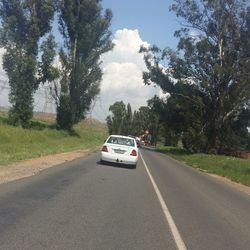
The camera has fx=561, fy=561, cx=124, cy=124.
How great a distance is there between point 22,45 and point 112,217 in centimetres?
4372

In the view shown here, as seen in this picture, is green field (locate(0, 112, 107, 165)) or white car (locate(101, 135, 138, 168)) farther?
green field (locate(0, 112, 107, 165))

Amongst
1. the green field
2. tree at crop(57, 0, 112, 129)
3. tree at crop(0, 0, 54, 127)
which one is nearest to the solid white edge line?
the green field

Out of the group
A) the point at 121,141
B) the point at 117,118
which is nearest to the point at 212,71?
the point at 121,141

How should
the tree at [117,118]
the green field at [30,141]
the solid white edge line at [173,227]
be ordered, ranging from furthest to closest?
the tree at [117,118] → the green field at [30,141] → the solid white edge line at [173,227]

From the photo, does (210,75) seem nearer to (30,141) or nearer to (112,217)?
(30,141)

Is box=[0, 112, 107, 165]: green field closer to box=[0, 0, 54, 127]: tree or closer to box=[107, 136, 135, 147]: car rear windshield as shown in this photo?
box=[0, 0, 54, 127]: tree

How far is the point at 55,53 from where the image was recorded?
53.2 m

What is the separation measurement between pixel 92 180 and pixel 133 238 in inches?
372

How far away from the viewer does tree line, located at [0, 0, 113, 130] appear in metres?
51.3

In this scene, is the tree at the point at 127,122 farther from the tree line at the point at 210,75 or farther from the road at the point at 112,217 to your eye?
the road at the point at 112,217

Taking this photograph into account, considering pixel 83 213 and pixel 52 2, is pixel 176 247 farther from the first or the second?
pixel 52 2

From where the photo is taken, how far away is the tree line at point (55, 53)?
51344 millimetres

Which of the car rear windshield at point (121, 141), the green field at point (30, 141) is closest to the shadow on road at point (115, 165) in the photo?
the car rear windshield at point (121, 141)

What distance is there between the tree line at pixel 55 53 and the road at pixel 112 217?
34957 mm
